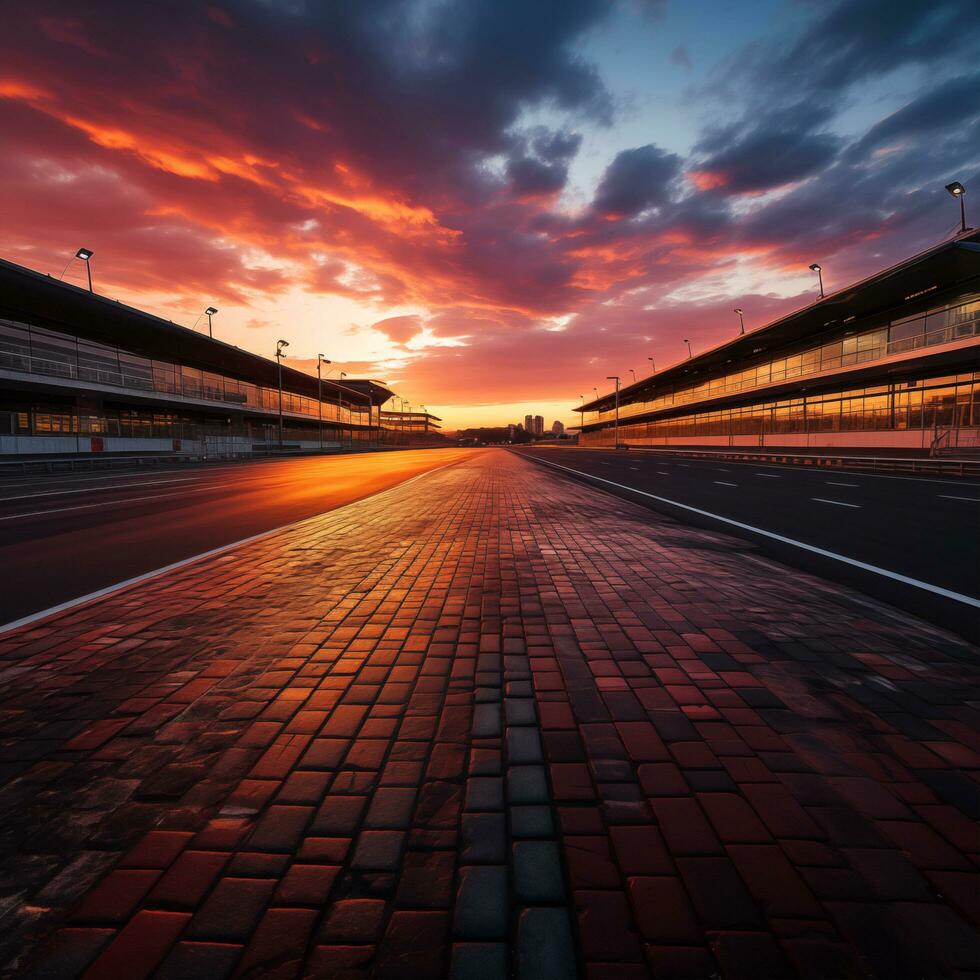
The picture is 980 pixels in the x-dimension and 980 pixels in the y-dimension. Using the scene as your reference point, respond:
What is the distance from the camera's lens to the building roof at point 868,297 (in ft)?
76.7

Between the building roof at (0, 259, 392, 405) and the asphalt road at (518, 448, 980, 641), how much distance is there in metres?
32.5

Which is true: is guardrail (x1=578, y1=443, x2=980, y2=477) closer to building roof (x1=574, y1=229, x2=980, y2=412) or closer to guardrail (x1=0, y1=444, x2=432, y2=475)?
building roof (x1=574, y1=229, x2=980, y2=412)

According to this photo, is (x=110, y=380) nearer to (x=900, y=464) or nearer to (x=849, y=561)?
(x=849, y=561)

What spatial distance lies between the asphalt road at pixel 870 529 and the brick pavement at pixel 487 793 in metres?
1.30

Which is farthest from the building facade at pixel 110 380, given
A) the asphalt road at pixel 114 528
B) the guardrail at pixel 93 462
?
the asphalt road at pixel 114 528

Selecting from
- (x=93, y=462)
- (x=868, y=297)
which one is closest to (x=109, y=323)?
(x=93, y=462)

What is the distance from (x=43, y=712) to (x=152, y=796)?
1.17 metres

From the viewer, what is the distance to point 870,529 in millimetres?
7953

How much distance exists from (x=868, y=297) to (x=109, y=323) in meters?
51.0

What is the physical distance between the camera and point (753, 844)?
5.44ft

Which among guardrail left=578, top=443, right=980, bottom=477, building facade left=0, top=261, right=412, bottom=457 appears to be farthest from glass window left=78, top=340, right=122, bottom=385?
guardrail left=578, top=443, right=980, bottom=477

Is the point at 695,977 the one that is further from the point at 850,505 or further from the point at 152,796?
the point at 850,505

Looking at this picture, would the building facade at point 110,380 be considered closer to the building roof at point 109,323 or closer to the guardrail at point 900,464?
the building roof at point 109,323

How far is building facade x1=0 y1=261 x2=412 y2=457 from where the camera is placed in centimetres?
2755
